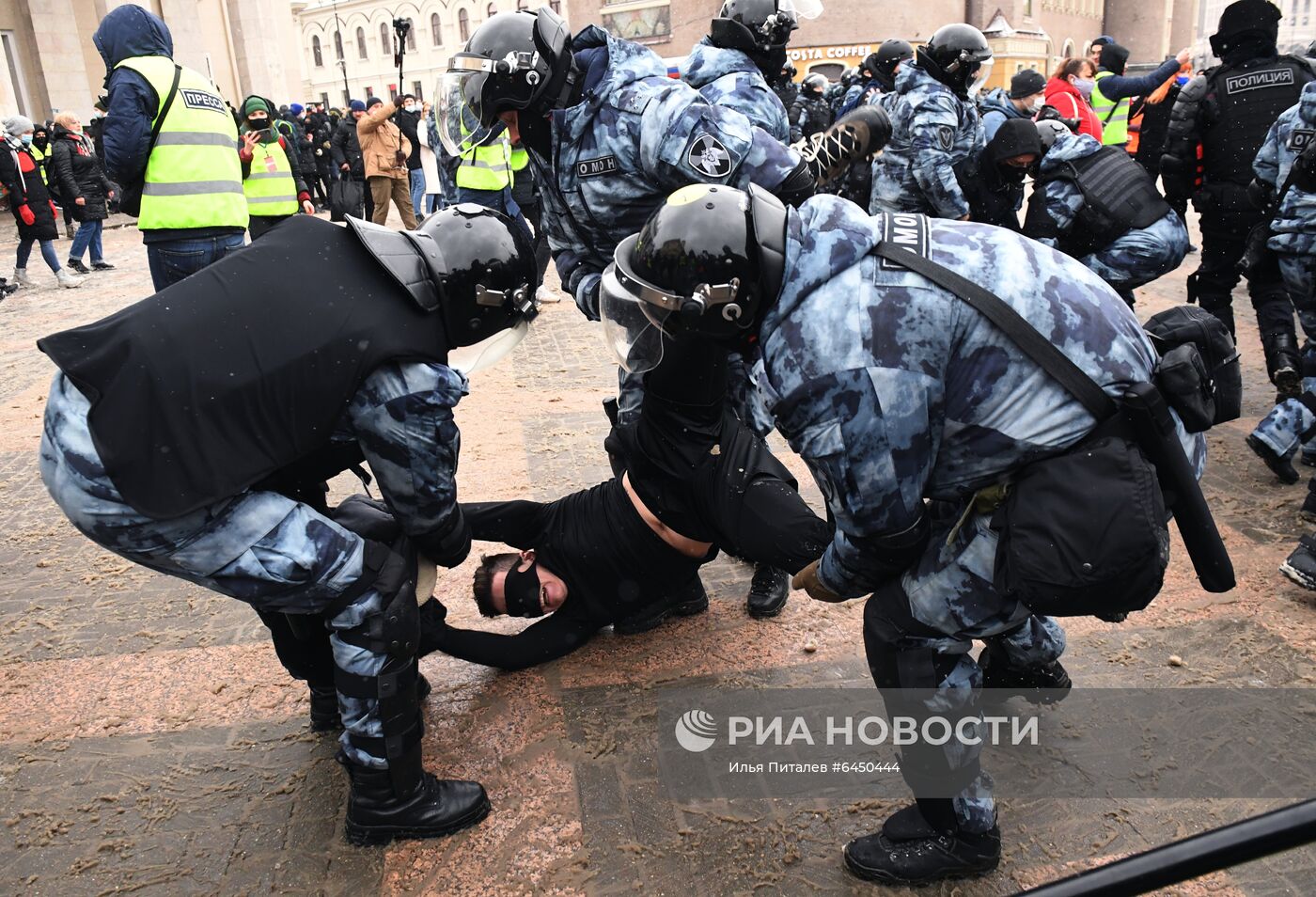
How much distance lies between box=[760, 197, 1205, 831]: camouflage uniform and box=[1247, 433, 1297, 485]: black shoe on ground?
9.12 feet

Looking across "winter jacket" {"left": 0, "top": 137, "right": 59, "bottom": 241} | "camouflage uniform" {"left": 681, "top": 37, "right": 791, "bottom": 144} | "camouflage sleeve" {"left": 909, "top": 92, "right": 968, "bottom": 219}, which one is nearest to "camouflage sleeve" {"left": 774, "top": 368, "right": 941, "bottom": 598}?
"camouflage uniform" {"left": 681, "top": 37, "right": 791, "bottom": 144}

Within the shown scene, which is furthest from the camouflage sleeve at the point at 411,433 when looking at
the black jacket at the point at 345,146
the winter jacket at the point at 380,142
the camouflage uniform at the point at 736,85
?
the black jacket at the point at 345,146

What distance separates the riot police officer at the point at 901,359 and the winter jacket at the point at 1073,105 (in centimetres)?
809

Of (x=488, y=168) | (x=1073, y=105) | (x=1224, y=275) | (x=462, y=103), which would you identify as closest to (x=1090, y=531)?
(x=462, y=103)

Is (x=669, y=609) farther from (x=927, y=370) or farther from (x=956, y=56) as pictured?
(x=956, y=56)

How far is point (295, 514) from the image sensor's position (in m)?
2.29

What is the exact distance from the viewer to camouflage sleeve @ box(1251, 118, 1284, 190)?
4605 mm

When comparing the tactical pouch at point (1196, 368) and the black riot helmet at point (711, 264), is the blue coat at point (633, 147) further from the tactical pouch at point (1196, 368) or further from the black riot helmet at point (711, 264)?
the tactical pouch at point (1196, 368)

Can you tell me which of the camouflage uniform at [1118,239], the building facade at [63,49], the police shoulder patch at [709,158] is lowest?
the camouflage uniform at [1118,239]

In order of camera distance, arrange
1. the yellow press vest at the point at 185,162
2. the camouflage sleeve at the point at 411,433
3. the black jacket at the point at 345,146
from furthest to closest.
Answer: the black jacket at the point at 345,146, the yellow press vest at the point at 185,162, the camouflage sleeve at the point at 411,433

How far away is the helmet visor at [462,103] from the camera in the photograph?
3.34 meters

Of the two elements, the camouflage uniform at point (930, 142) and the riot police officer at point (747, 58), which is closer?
the riot police officer at point (747, 58)

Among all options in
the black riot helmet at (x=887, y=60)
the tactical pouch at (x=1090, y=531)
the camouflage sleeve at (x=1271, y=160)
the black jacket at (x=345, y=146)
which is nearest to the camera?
the tactical pouch at (x=1090, y=531)

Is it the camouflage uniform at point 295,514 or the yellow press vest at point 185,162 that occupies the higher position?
the yellow press vest at point 185,162
